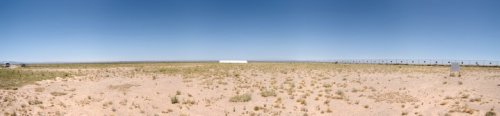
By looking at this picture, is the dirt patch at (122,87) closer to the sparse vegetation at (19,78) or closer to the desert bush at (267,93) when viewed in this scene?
the sparse vegetation at (19,78)

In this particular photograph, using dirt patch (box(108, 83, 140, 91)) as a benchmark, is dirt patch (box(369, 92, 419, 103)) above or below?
below

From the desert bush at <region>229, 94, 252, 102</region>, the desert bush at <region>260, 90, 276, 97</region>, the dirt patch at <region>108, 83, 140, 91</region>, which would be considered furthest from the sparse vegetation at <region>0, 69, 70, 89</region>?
the desert bush at <region>260, 90, 276, 97</region>

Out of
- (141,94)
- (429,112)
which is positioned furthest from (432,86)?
(141,94)

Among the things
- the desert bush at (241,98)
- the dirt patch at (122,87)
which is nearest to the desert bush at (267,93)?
the desert bush at (241,98)

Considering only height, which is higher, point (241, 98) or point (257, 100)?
point (241, 98)

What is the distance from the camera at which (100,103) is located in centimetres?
2694

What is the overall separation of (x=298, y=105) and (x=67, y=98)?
15129 millimetres

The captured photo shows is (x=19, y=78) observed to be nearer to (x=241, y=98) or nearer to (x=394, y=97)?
(x=241, y=98)

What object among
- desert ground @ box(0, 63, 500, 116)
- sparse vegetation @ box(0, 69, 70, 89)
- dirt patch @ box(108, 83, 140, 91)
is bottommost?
desert ground @ box(0, 63, 500, 116)

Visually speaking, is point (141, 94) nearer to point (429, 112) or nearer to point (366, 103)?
point (366, 103)

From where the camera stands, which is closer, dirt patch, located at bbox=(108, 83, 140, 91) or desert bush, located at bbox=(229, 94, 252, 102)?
desert bush, located at bbox=(229, 94, 252, 102)

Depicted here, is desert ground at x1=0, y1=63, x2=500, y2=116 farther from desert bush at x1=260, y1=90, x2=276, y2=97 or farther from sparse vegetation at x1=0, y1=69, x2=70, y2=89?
sparse vegetation at x1=0, y1=69, x2=70, y2=89

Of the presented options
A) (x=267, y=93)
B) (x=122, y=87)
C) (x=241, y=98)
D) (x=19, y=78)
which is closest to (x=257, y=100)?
(x=241, y=98)

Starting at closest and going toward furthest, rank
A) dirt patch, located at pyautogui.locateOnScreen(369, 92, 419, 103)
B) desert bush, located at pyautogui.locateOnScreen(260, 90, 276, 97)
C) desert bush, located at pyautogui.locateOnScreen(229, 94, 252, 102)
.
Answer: dirt patch, located at pyautogui.locateOnScreen(369, 92, 419, 103) < desert bush, located at pyautogui.locateOnScreen(229, 94, 252, 102) < desert bush, located at pyautogui.locateOnScreen(260, 90, 276, 97)
